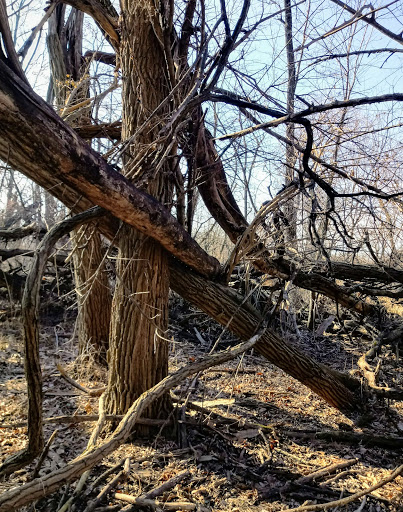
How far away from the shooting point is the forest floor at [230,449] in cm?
315

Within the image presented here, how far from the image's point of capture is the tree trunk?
3.65m

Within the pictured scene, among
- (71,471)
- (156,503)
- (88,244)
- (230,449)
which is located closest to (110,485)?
(156,503)

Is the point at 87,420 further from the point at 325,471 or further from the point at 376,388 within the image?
the point at 376,388

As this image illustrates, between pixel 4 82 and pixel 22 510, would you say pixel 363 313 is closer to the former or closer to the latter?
pixel 22 510

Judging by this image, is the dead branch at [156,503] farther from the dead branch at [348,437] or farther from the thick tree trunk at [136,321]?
the dead branch at [348,437]

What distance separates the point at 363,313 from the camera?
5867mm

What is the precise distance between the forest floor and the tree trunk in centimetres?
39

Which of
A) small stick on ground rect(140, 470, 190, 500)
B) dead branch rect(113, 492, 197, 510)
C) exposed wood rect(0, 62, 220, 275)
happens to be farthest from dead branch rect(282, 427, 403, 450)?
exposed wood rect(0, 62, 220, 275)

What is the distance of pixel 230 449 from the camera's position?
12.6ft

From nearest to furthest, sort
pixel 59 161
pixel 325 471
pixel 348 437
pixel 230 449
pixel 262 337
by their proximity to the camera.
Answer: pixel 59 161, pixel 325 471, pixel 230 449, pixel 348 437, pixel 262 337

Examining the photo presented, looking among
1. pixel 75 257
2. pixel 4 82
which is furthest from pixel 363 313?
pixel 4 82

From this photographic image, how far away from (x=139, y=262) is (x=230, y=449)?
6.61 feet

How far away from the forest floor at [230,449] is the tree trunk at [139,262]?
39 centimetres

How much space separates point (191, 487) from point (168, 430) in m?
0.72
